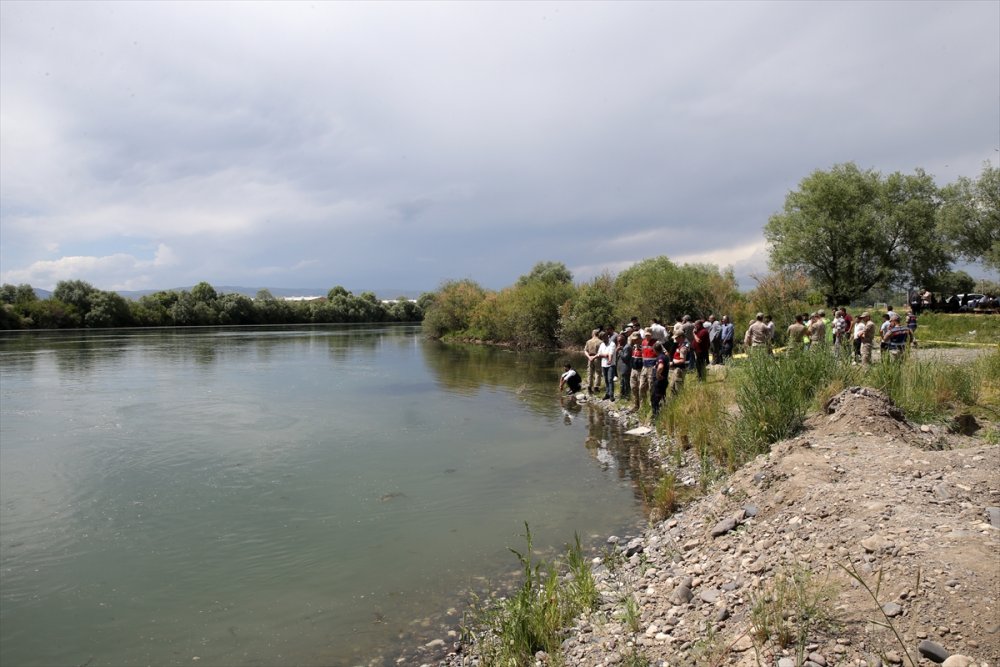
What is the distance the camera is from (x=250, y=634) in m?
6.83

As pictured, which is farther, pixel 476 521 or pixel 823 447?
pixel 476 521

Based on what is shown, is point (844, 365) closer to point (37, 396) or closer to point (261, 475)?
point (261, 475)

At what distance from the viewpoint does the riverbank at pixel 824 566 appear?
13.6 feet

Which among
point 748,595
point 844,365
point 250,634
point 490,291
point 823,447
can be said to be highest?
point 490,291

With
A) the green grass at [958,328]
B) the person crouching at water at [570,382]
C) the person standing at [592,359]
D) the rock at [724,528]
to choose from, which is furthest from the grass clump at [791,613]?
the green grass at [958,328]

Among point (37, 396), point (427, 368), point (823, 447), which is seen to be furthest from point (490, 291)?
point (823, 447)

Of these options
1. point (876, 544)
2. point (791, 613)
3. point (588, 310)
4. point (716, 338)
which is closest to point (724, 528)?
point (876, 544)

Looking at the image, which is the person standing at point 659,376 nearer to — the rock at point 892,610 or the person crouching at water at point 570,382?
the person crouching at water at point 570,382

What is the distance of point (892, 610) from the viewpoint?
428 centimetres

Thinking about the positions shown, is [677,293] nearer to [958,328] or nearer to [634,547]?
[958,328]

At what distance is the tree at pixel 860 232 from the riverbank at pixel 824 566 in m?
42.1

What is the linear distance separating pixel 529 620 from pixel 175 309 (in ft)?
402

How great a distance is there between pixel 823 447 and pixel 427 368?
3141cm

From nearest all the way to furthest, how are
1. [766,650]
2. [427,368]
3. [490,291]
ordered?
[766,650]
[427,368]
[490,291]
